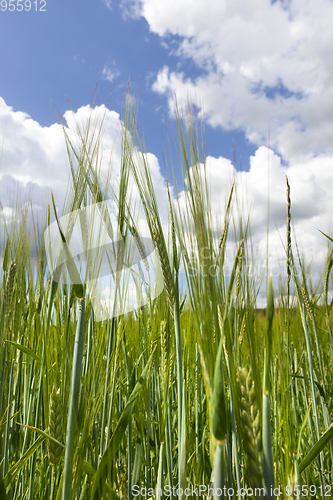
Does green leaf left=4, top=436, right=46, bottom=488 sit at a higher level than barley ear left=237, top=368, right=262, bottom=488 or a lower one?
lower

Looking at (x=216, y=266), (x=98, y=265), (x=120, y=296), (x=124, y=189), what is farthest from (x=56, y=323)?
(x=216, y=266)

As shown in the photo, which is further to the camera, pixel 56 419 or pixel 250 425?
pixel 56 419

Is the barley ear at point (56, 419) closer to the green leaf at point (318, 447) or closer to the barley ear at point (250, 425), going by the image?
the barley ear at point (250, 425)

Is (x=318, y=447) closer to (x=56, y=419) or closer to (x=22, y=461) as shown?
(x=56, y=419)

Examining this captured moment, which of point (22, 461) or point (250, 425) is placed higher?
point (250, 425)

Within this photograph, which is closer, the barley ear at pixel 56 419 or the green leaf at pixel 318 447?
the green leaf at pixel 318 447

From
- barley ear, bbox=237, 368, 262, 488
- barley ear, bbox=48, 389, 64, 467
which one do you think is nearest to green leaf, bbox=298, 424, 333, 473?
barley ear, bbox=237, 368, 262, 488

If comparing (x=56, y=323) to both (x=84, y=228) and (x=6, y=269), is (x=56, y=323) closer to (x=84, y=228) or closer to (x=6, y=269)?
(x=6, y=269)

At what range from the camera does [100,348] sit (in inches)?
30.9

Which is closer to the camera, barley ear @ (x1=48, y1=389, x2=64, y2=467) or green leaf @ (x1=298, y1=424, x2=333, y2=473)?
green leaf @ (x1=298, y1=424, x2=333, y2=473)

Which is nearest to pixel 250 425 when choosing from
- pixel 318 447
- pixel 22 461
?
pixel 318 447

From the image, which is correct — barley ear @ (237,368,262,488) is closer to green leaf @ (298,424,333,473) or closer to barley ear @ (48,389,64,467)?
green leaf @ (298,424,333,473)

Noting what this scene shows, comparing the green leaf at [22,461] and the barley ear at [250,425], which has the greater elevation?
the barley ear at [250,425]

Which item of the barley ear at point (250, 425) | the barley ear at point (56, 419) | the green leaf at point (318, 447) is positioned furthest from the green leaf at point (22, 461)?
the green leaf at point (318, 447)
